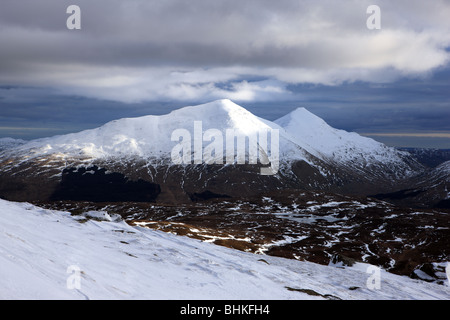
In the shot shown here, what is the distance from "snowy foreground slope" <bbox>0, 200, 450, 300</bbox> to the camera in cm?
2307

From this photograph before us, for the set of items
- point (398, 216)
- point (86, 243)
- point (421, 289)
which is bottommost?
point (398, 216)

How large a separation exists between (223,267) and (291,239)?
90.6 metres

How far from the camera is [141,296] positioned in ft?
81.1

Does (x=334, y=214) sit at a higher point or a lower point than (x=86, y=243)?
lower

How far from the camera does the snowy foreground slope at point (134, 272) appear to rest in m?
23.1

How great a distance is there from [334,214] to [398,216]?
35089 mm

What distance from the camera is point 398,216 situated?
196750mm

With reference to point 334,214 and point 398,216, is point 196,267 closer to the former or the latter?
point 334,214

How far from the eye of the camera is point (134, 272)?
30.6m

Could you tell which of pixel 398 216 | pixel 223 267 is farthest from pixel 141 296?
pixel 398 216
